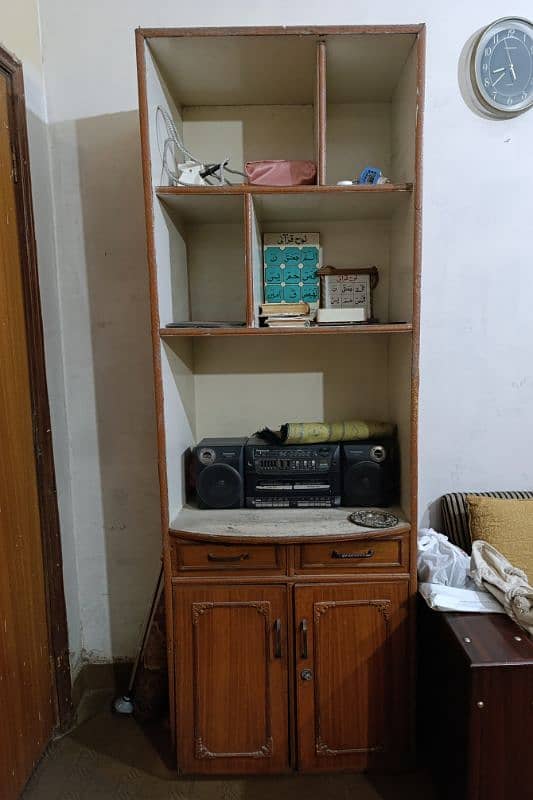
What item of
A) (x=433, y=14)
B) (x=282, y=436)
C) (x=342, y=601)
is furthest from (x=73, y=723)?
(x=433, y=14)

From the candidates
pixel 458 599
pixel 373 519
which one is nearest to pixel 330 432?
pixel 373 519

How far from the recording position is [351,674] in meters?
1.58

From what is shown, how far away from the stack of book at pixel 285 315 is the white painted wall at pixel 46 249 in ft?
2.67

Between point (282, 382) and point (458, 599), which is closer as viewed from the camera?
point (458, 599)

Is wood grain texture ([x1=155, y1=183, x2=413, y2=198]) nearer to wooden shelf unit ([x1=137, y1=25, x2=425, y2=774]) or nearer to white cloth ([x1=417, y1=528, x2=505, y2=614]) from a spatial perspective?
wooden shelf unit ([x1=137, y1=25, x2=425, y2=774])

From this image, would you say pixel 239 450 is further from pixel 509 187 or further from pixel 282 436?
pixel 509 187

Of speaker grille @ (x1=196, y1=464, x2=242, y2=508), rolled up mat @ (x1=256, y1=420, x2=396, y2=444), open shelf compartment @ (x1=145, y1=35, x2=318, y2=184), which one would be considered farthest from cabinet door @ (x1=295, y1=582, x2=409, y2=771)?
open shelf compartment @ (x1=145, y1=35, x2=318, y2=184)

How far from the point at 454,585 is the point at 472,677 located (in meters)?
0.35

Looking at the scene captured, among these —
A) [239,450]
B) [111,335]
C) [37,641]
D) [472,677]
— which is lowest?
[37,641]

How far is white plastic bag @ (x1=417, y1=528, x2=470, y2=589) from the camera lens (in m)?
1.60

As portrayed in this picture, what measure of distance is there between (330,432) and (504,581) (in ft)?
2.28

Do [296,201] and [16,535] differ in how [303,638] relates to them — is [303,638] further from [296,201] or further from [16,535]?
[296,201]

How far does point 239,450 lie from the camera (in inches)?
66.2

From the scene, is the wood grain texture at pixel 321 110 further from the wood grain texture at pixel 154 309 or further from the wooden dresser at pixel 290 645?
the wooden dresser at pixel 290 645
